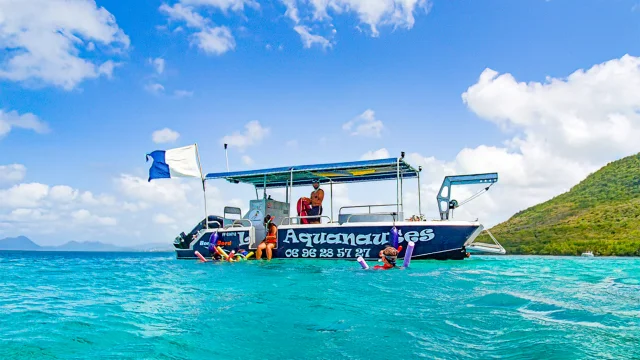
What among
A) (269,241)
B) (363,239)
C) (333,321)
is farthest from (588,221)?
(333,321)

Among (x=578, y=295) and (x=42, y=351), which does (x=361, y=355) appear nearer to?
(x=42, y=351)

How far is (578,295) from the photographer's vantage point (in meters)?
7.57

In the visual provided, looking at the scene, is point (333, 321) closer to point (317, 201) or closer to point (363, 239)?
point (363, 239)

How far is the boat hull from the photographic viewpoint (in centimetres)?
1433

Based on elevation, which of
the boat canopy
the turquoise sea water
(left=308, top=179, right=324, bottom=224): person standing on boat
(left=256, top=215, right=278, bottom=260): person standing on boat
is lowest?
the turquoise sea water

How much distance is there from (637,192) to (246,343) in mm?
62426

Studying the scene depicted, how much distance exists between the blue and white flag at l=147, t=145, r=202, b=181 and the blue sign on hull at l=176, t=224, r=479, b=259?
3.20 metres

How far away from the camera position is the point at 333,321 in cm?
564

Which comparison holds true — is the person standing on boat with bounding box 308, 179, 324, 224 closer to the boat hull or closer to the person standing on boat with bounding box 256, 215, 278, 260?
the boat hull

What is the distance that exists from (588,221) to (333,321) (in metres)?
50.3

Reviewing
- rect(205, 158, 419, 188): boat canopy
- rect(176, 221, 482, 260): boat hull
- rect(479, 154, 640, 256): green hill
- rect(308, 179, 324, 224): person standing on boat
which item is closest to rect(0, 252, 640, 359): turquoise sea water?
rect(176, 221, 482, 260): boat hull

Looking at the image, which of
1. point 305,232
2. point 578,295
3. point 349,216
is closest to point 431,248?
point 349,216

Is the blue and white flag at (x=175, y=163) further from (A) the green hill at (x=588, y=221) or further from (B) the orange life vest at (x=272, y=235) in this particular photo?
(A) the green hill at (x=588, y=221)

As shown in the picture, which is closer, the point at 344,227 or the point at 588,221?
the point at 344,227
